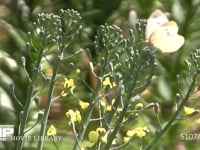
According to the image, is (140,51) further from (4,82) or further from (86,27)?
(86,27)

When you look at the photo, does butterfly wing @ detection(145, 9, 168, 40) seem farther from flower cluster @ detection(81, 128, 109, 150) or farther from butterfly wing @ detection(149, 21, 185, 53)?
flower cluster @ detection(81, 128, 109, 150)

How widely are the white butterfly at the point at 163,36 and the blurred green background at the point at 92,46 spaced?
66cm

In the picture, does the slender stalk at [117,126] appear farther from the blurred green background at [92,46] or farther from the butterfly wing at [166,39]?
the blurred green background at [92,46]

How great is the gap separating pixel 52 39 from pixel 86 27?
85 centimetres

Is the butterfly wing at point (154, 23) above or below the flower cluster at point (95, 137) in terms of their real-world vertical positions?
above

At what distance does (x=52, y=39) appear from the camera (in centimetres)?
69

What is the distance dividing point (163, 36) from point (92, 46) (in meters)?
0.84

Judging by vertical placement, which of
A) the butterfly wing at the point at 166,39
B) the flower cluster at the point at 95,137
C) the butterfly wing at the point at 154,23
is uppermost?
the butterfly wing at the point at 154,23

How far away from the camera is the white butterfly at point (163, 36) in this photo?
0.68m

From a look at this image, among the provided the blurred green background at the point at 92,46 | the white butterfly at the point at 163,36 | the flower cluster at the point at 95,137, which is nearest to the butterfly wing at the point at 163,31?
the white butterfly at the point at 163,36

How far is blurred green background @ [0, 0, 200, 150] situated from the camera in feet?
4.51

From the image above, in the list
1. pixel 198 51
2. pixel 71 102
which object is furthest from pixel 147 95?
pixel 198 51

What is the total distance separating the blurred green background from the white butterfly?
25.8 inches

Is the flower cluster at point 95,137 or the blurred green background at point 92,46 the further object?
the blurred green background at point 92,46
